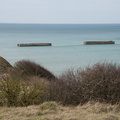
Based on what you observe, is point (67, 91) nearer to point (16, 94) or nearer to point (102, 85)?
point (102, 85)

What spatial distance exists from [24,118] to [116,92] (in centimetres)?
396

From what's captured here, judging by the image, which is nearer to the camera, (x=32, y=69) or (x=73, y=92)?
(x=73, y=92)

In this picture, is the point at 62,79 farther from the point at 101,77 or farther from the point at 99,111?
the point at 99,111

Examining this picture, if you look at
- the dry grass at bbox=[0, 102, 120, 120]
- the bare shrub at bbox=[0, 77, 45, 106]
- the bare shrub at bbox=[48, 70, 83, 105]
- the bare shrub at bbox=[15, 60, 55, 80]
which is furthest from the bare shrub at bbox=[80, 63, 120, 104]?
the bare shrub at bbox=[15, 60, 55, 80]

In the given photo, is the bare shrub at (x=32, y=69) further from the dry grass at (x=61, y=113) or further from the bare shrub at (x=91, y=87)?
the dry grass at (x=61, y=113)

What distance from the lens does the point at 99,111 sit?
886 cm

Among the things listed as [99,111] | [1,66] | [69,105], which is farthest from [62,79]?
[1,66]

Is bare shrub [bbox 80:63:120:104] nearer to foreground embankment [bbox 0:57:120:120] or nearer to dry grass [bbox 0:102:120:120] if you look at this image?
foreground embankment [bbox 0:57:120:120]

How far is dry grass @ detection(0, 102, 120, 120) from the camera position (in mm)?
7707

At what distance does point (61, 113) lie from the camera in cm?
837

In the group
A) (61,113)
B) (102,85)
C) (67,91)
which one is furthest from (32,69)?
(61,113)

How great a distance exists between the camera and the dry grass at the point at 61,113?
7707 millimetres

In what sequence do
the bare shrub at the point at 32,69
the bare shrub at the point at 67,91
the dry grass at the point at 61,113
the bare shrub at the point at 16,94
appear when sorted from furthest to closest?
the bare shrub at the point at 32,69 → the bare shrub at the point at 67,91 → the bare shrub at the point at 16,94 → the dry grass at the point at 61,113

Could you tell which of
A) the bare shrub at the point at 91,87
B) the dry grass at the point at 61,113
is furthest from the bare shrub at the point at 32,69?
the dry grass at the point at 61,113
